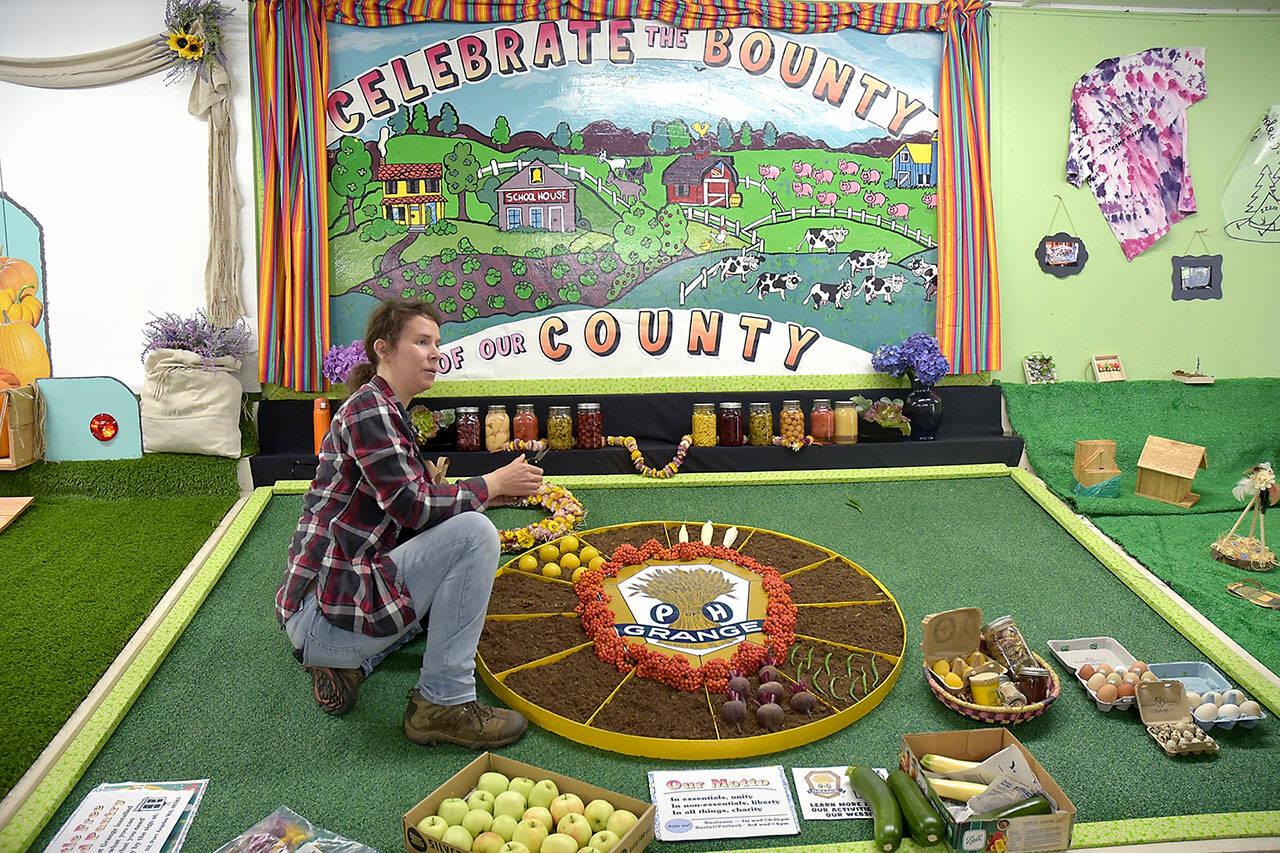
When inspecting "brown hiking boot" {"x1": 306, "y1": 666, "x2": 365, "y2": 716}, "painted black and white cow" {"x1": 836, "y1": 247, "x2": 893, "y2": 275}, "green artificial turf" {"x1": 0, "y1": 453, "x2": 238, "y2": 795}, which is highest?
"painted black and white cow" {"x1": 836, "y1": 247, "x2": 893, "y2": 275}

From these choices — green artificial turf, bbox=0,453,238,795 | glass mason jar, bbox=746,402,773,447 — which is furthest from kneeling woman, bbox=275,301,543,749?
glass mason jar, bbox=746,402,773,447

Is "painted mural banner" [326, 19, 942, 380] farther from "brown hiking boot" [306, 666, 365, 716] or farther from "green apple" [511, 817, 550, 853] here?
"green apple" [511, 817, 550, 853]

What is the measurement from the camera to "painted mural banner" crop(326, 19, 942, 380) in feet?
16.8

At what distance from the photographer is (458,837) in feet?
7.08

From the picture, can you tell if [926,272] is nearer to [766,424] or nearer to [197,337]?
[766,424]

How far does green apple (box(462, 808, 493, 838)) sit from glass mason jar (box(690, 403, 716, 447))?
10.0 ft

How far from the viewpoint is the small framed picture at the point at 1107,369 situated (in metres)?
5.47

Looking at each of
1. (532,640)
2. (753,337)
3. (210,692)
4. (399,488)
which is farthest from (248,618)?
(753,337)

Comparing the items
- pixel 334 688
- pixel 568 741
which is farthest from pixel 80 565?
pixel 568 741

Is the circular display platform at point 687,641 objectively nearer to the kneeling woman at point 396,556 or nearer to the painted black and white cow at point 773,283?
the kneeling woman at point 396,556

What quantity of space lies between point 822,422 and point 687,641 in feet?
7.54

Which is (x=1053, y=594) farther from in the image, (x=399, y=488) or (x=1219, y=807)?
(x=399, y=488)

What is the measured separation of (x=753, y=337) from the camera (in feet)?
17.5

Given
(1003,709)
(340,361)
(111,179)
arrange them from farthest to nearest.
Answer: (111,179) < (340,361) < (1003,709)
